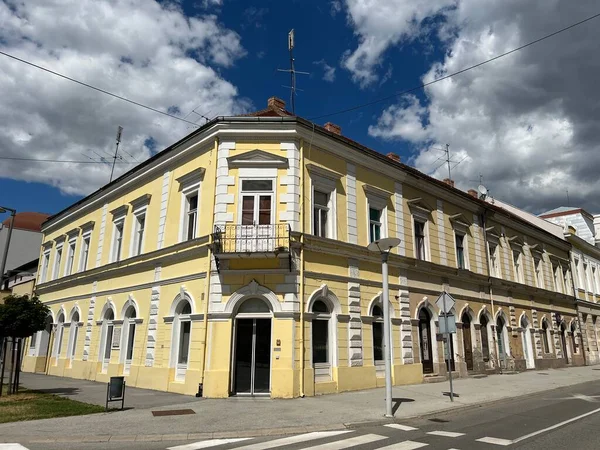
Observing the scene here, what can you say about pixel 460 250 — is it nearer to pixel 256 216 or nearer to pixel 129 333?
pixel 256 216

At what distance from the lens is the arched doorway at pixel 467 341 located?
21312 millimetres

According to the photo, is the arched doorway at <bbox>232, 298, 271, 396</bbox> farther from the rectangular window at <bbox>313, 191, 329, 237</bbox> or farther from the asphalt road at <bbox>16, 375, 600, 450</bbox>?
the asphalt road at <bbox>16, 375, 600, 450</bbox>

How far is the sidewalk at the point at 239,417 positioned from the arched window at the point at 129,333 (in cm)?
303

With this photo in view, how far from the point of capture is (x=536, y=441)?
798 cm

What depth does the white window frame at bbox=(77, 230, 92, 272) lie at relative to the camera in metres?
25.3

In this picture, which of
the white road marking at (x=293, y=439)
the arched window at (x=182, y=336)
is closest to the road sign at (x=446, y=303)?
the white road marking at (x=293, y=439)

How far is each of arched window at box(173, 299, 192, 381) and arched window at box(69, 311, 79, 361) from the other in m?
10.7

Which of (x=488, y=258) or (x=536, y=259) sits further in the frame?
(x=536, y=259)

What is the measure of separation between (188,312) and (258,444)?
8650 mm

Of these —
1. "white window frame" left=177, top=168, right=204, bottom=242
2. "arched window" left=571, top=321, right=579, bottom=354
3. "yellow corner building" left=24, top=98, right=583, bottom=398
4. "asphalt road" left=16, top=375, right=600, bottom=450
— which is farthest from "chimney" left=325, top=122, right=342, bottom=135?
"arched window" left=571, top=321, right=579, bottom=354

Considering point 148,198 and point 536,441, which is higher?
point 148,198

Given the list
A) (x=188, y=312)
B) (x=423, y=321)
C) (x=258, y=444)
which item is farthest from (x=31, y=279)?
(x=258, y=444)

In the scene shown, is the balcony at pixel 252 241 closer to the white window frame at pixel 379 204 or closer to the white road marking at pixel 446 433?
the white window frame at pixel 379 204

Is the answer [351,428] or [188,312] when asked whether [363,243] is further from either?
[351,428]
